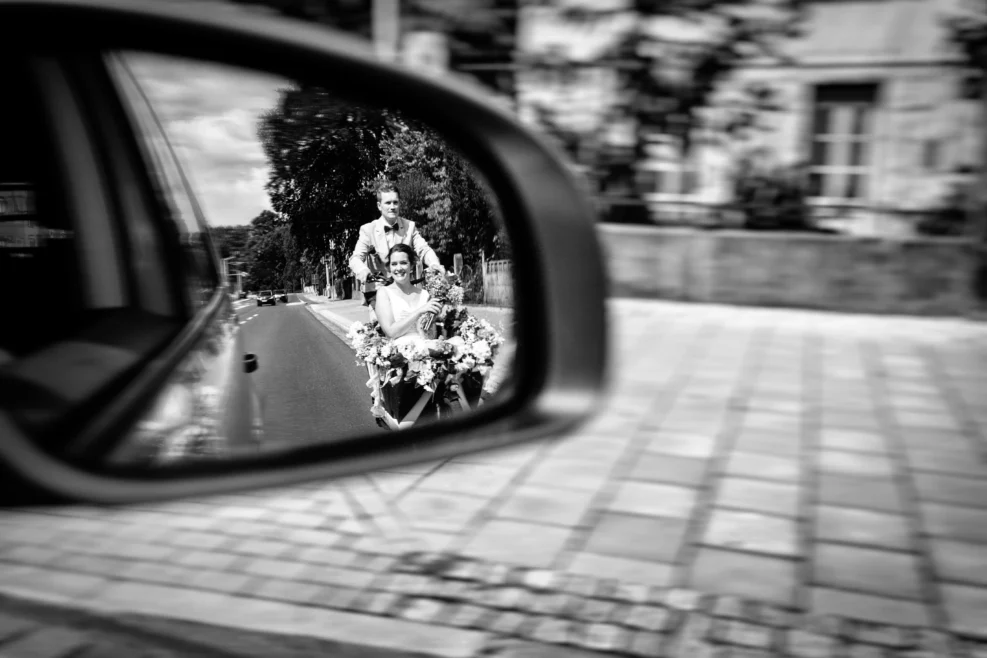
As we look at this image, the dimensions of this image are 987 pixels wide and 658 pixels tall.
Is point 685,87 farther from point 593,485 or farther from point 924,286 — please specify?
point 593,485

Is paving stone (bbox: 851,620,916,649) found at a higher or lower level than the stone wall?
lower

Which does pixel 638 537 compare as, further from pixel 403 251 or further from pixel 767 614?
pixel 403 251

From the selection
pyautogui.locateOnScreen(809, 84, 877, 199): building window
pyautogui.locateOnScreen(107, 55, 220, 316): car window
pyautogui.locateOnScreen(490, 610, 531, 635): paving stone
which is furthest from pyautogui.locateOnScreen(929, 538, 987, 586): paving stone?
pyautogui.locateOnScreen(809, 84, 877, 199): building window

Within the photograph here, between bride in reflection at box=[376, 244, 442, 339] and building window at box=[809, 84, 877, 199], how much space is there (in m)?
9.85

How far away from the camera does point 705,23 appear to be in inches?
348

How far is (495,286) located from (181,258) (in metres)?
0.44

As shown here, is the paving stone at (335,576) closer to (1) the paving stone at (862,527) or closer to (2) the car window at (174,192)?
(1) the paving stone at (862,527)

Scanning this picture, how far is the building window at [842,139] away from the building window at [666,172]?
5.07 feet

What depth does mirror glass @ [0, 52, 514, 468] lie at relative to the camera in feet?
3.41

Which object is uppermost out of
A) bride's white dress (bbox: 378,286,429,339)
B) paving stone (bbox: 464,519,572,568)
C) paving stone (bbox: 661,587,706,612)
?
bride's white dress (bbox: 378,286,429,339)

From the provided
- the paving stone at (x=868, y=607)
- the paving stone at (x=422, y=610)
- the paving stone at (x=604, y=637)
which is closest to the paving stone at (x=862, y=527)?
the paving stone at (x=868, y=607)

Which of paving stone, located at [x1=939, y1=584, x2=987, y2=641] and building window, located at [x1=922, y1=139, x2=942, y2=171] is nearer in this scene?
paving stone, located at [x1=939, y1=584, x2=987, y2=641]

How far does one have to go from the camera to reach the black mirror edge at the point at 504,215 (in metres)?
0.97

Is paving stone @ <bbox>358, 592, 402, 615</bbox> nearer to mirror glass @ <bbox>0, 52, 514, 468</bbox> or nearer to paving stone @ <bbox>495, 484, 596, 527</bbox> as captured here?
paving stone @ <bbox>495, 484, 596, 527</bbox>
